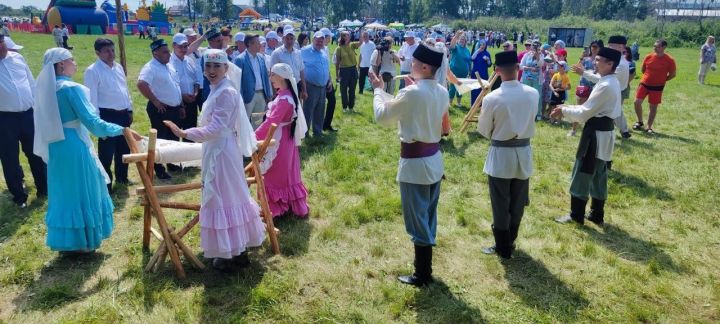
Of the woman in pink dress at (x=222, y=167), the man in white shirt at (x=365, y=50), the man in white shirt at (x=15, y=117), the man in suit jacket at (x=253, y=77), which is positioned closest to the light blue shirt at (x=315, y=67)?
the man in suit jacket at (x=253, y=77)

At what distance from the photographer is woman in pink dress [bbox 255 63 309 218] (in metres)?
5.18

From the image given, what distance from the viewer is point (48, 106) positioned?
425 cm

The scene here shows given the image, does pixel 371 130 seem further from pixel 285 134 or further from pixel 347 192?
pixel 285 134

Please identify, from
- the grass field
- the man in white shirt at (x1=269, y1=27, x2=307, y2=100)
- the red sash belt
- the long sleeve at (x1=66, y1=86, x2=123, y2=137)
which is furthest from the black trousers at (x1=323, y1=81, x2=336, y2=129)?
the red sash belt

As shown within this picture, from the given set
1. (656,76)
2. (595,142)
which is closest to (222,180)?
(595,142)

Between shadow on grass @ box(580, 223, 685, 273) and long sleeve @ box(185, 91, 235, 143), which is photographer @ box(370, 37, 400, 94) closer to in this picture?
shadow on grass @ box(580, 223, 685, 273)

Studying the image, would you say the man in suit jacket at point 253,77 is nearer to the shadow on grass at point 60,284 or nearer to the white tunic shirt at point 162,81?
the white tunic shirt at point 162,81

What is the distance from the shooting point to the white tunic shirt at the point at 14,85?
5.64 metres

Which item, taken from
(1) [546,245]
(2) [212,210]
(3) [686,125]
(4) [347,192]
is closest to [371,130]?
(4) [347,192]

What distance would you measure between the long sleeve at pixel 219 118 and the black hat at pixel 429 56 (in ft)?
5.33

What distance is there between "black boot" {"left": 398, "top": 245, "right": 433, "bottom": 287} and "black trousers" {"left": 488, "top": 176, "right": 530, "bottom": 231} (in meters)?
0.94

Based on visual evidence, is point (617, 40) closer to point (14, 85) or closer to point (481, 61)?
point (481, 61)

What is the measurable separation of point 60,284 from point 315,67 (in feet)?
→ 19.5

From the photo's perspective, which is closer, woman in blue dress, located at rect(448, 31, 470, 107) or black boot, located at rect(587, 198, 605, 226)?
black boot, located at rect(587, 198, 605, 226)
